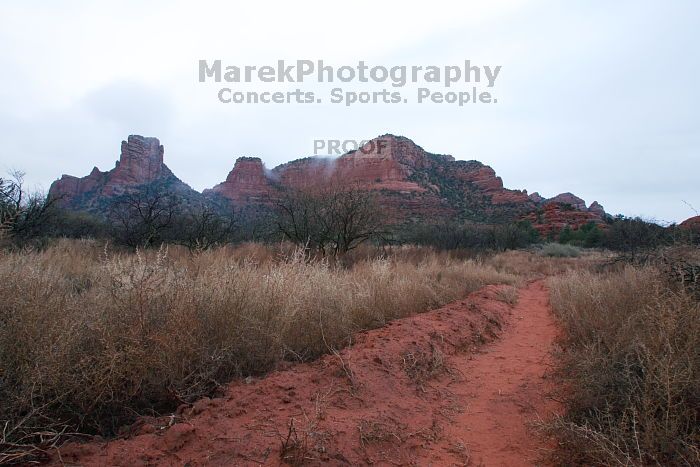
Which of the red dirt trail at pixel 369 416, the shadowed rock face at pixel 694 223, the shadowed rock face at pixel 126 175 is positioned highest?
the shadowed rock face at pixel 126 175

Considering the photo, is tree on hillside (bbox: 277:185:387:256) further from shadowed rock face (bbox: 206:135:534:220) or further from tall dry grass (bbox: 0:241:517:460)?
shadowed rock face (bbox: 206:135:534:220)

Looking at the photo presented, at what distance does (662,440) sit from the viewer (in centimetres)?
247

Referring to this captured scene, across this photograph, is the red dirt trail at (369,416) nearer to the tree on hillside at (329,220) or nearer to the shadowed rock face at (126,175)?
the tree on hillside at (329,220)

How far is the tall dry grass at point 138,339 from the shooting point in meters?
2.54

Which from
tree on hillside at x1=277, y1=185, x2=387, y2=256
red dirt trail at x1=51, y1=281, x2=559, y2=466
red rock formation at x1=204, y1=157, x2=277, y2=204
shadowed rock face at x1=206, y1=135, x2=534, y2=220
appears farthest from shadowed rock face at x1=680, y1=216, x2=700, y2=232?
red rock formation at x1=204, y1=157, x2=277, y2=204

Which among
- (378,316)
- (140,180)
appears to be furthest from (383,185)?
(378,316)

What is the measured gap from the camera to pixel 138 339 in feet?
10.0

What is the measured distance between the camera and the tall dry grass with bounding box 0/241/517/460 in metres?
2.54

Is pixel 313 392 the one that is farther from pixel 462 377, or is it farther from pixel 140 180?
pixel 140 180

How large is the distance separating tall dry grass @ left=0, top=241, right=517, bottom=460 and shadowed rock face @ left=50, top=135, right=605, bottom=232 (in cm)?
4295

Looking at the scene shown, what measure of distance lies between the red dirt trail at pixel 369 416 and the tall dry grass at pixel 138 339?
0.84ft

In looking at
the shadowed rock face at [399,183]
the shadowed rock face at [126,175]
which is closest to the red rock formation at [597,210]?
the shadowed rock face at [399,183]

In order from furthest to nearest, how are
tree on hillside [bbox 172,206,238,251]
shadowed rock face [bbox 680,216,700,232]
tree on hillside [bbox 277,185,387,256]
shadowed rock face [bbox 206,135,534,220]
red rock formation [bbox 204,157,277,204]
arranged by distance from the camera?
1. red rock formation [bbox 204,157,277,204]
2. shadowed rock face [bbox 206,135,534,220]
3. tree on hillside [bbox 172,206,238,251]
4. tree on hillside [bbox 277,185,387,256]
5. shadowed rock face [bbox 680,216,700,232]

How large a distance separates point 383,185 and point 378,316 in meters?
55.5
